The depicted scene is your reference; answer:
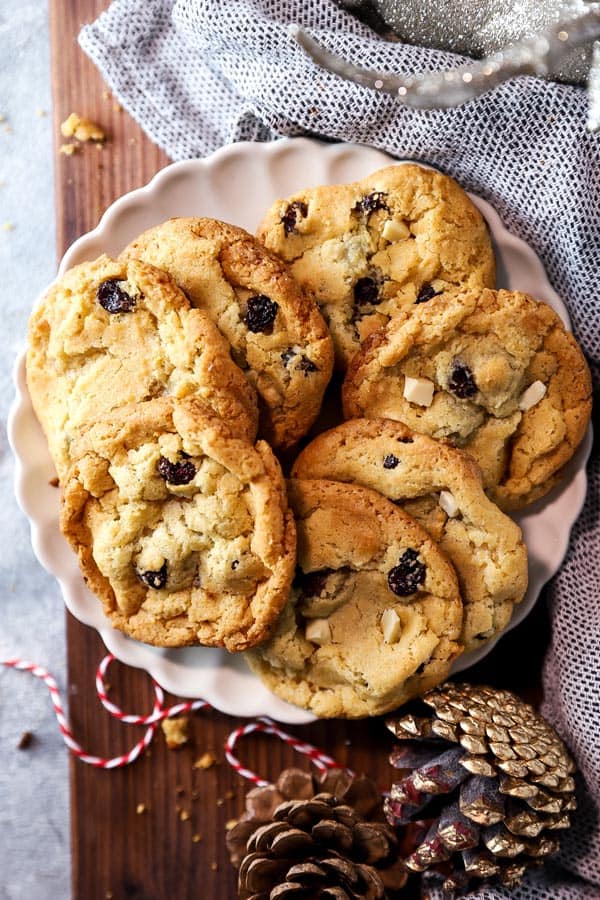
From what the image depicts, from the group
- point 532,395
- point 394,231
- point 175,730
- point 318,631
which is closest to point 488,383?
point 532,395

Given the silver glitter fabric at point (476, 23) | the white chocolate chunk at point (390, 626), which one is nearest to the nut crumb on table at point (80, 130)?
the silver glitter fabric at point (476, 23)

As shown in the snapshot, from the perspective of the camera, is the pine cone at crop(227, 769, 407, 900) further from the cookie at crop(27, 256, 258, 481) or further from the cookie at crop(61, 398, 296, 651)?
the cookie at crop(27, 256, 258, 481)

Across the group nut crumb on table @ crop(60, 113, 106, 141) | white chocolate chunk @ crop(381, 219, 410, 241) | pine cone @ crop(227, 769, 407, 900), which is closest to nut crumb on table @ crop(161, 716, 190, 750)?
pine cone @ crop(227, 769, 407, 900)

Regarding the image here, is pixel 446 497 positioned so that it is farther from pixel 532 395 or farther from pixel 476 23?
pixel 476 23

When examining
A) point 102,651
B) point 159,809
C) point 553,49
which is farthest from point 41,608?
point 553,49

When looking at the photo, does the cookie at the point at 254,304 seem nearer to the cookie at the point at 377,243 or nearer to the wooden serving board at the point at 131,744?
the cookie at the point at 377,243

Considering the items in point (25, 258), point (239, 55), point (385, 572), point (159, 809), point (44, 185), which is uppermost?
point (239, 55)

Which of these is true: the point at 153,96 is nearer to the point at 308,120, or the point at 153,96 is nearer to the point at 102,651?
the point at 308,120
